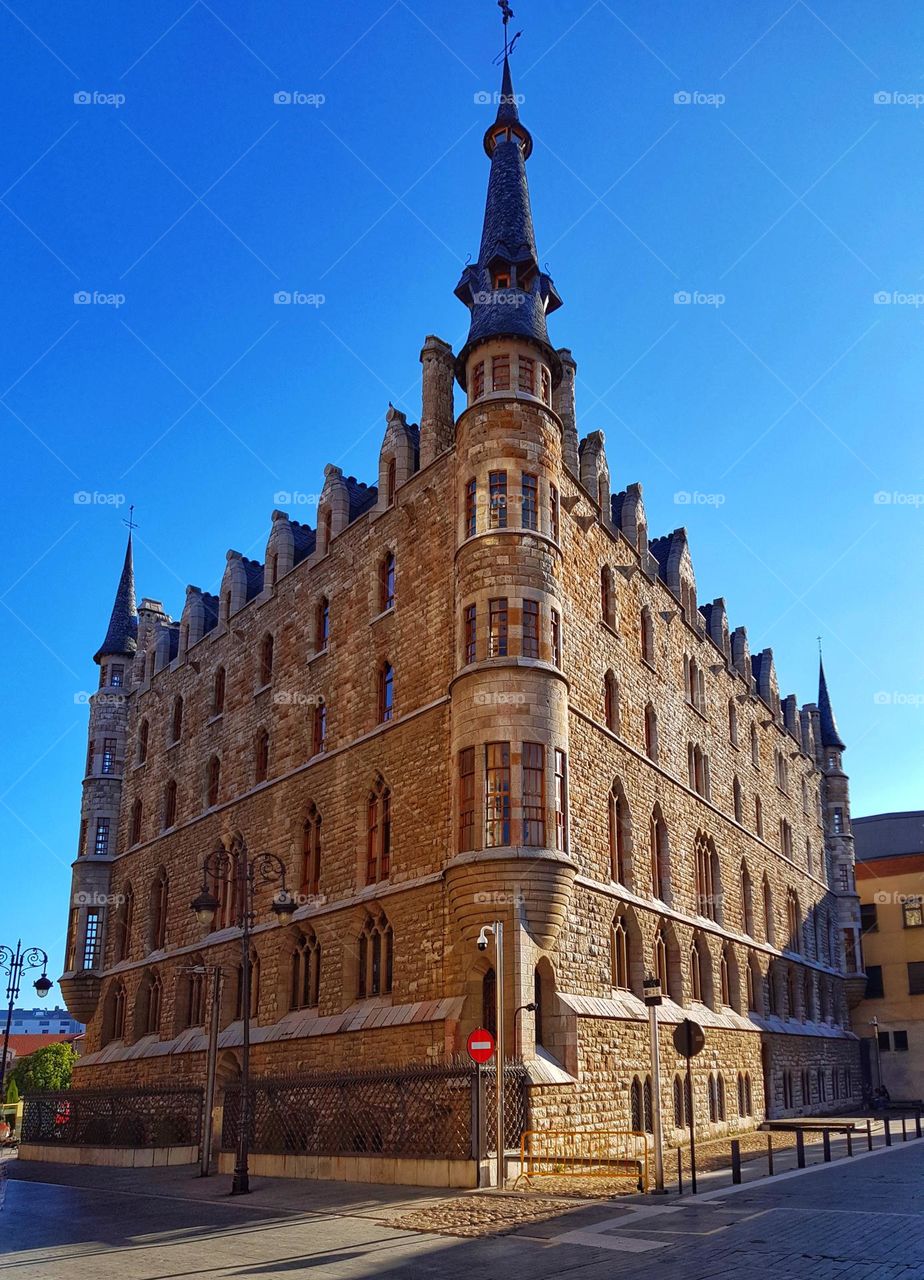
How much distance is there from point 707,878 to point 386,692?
13.8 m

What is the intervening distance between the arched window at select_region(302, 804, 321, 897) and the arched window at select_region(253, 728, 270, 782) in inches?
146

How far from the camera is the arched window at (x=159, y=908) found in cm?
3906

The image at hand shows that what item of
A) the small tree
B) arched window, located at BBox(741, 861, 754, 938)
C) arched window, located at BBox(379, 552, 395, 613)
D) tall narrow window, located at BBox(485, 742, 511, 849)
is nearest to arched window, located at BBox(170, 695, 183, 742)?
arched window, located at BBox(379, 552, 395, 613)

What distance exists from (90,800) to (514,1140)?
1131 inches

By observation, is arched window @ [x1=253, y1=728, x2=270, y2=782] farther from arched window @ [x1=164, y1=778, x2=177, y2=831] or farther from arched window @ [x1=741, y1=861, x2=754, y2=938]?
arched window @ [x1=741, y1=861, x2=754, y2=938]

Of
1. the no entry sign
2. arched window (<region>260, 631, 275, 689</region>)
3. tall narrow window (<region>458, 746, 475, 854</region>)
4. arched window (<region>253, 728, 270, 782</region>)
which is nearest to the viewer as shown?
the no entry sign

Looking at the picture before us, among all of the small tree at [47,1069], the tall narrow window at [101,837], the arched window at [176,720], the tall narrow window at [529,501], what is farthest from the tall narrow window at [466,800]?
the small tree at [47,1069]

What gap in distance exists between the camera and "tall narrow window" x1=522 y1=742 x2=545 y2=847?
76.9 feet

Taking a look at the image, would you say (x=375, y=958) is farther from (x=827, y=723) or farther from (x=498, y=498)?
(x=827, y=723)

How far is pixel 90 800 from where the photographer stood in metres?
44.4

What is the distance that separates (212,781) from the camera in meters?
37.6

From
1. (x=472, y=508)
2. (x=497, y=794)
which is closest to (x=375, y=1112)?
(x=497, y=794)

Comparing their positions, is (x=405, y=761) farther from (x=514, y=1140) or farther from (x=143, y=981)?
(x=143, y=981)

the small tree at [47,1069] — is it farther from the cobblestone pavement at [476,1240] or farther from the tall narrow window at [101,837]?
the cobblestone pavement at [476,1240]
